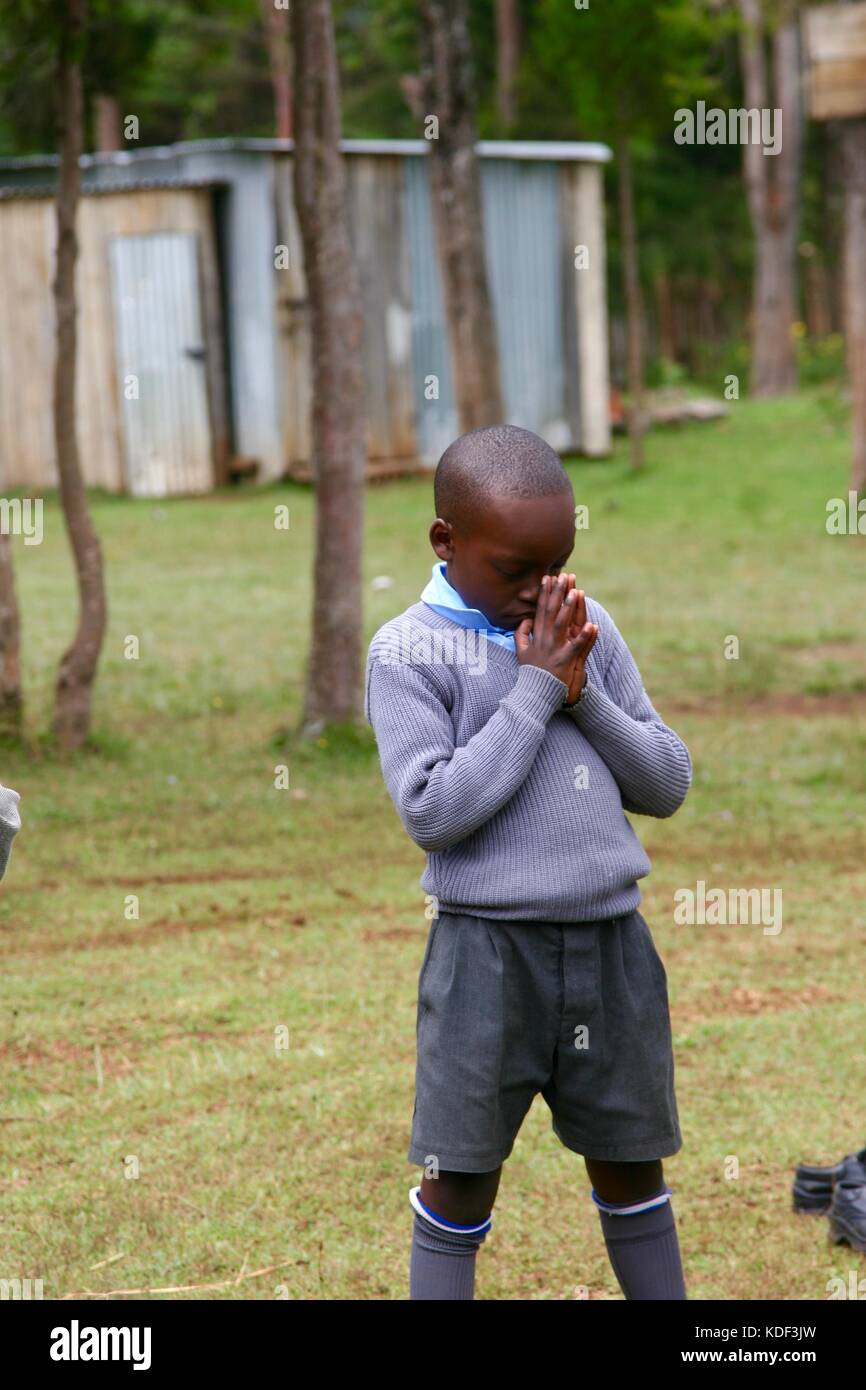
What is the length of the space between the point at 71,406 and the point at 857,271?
716cm

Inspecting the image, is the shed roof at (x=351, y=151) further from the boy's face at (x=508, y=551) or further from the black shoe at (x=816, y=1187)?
the boy's face at (x=508, y=551)

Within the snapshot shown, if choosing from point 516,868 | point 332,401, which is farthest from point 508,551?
point 332,401

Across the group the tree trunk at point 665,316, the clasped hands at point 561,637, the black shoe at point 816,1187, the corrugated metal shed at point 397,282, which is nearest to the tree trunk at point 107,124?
the corrugated metal shed at point 397,282

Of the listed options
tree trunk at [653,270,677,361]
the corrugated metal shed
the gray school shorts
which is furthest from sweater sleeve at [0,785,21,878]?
tree trunk at [653,270,677,361]

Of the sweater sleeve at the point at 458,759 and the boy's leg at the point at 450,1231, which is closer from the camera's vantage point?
the sweater sleeve at the point at 458,759

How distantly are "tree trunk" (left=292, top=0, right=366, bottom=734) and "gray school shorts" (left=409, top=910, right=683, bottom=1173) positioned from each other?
537cm

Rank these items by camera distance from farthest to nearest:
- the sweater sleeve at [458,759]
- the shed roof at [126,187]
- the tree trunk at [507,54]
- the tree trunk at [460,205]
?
the tree trunk at [507,54]
the shed roof at [126,187]
the tree trunk at [460,205]
the sweater sleeve at [458,759]

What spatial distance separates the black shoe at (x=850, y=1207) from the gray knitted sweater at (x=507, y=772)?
119 cm

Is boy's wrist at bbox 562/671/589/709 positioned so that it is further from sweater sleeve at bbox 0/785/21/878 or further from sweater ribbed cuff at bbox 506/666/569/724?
sweater sleeve at bbox 0/785/21/878

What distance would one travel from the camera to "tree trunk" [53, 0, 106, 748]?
26.6 ft

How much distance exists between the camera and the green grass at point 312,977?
148 inches
